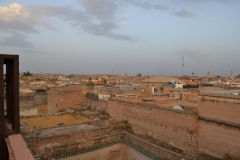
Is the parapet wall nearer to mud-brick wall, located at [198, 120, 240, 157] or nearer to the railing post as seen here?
mud-brick wall, located at [198, 120, 240, 157]

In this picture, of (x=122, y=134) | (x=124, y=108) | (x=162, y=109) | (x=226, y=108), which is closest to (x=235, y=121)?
(x=226, y=108)

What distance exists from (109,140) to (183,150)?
428 centimetres

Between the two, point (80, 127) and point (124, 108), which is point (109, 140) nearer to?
point (80, 127)

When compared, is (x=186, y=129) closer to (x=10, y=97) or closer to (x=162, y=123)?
(x=162, y=123)

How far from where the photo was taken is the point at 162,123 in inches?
461

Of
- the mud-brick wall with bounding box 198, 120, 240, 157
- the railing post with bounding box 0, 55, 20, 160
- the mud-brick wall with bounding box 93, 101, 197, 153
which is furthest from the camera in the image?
the mud-brick wall with bounding box 93, 101, 197, 153

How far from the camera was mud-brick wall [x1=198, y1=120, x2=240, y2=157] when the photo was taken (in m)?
8.49

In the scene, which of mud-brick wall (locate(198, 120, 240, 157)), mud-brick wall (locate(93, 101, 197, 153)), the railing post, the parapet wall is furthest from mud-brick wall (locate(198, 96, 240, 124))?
the railing post

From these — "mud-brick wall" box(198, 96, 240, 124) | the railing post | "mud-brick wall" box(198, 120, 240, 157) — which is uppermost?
the railing post

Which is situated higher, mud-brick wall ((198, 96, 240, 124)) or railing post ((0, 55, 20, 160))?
railing post ((0, 55, 20, 160))

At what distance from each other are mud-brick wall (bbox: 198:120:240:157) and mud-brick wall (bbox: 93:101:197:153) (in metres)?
0.42

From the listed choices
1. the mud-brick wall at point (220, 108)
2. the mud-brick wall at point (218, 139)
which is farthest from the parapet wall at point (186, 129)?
the mud-brick wall at point (220, 108)

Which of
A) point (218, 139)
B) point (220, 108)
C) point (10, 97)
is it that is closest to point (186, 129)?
point (218, 139)

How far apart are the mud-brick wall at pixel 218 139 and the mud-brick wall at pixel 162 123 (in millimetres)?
418
